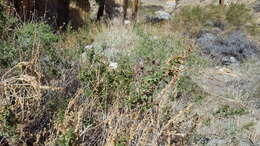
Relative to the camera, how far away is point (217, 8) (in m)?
12.2

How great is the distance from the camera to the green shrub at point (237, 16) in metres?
11.2

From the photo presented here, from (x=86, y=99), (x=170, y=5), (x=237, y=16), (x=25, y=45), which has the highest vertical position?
(x=170, y=5)

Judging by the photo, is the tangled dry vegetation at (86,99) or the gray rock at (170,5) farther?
the gray rock at (170,5)

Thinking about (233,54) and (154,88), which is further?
(233,54)

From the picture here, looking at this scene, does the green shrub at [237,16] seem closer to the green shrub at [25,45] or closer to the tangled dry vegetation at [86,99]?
the tangled dry vegetation at [86,99]

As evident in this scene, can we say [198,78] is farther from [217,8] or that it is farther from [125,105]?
[217,8]

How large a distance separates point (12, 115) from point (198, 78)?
4003 millimetres

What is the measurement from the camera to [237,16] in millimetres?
11398

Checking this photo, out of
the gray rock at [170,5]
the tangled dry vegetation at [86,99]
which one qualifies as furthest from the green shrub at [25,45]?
the gray rock at [170,5]

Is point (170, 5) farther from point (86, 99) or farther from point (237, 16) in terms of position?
point (86, 99)

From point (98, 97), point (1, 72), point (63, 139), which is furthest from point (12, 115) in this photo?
point (1, 72)

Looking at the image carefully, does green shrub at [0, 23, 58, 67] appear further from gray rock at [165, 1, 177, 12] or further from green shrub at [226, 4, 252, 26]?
gray rock at [165, 1, 177, 12]

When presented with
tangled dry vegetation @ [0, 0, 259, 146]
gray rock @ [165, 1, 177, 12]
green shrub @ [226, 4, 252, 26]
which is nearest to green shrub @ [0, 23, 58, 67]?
tangled dry vegetation @ [0, 0, 259, 146]

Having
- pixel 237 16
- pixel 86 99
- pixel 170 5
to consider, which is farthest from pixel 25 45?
pixel 170 5
